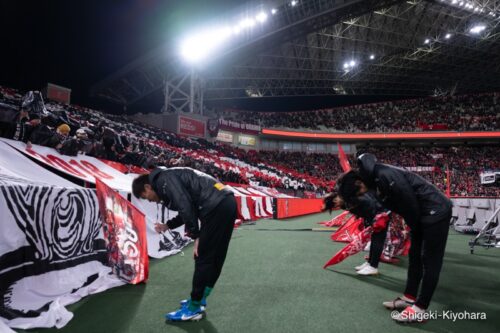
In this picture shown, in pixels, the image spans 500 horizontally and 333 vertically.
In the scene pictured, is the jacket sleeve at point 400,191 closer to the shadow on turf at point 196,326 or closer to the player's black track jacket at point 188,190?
the player's black track jacket at point 188,190

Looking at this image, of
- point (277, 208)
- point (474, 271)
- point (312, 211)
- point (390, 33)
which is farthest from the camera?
point (390, 33)

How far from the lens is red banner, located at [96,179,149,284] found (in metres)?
3.48

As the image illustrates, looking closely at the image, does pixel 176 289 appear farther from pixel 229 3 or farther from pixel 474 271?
pixel 229 3

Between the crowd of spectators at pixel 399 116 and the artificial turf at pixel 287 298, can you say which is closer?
the artificial turf at pixel 287 298

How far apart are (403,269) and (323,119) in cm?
4066

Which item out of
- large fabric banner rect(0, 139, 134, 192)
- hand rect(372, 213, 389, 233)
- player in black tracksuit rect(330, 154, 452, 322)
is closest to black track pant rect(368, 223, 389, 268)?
hand rect(372, 213, 389, 233)

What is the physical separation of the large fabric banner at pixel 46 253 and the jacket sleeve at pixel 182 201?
4.17 ft

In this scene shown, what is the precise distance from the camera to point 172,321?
2.55 m

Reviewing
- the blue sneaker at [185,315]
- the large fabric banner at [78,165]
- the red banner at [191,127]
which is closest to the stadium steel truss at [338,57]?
the red banner at [191,127]

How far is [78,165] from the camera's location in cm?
551

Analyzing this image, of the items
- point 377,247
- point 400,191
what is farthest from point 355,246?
point 400,191

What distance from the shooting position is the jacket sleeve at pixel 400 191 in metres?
2.54

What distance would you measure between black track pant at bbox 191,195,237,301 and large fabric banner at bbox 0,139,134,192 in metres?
2.71

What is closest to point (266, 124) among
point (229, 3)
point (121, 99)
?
point (121, 99)
